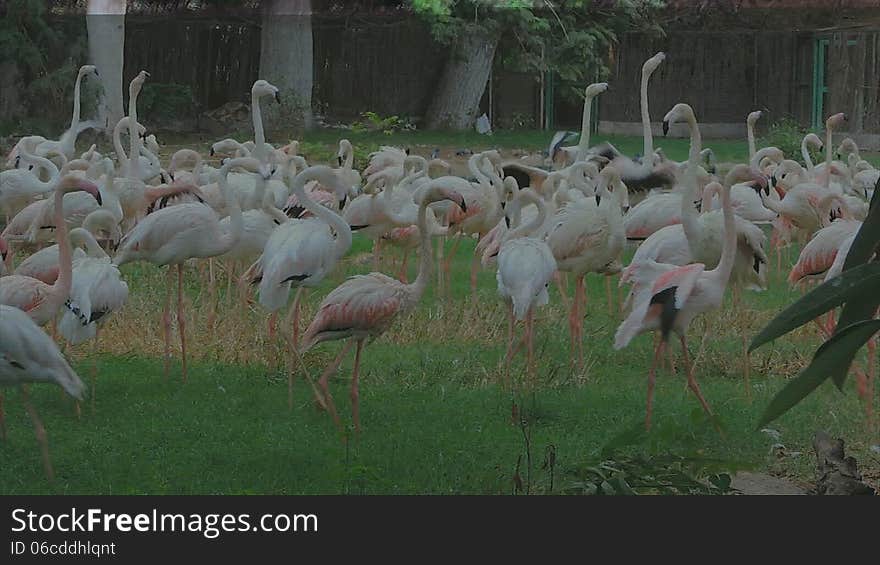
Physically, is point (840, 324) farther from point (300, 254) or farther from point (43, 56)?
point (43, 56)

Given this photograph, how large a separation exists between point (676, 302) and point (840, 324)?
8.73 ft

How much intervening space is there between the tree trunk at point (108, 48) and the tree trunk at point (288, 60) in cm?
184

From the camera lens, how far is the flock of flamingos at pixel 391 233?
4.95 m

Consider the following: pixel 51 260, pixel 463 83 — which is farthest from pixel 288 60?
pixel 51 260

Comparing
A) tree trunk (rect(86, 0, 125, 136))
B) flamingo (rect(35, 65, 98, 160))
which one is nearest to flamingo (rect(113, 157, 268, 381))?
flamingo (rect(35, 65, 98, 160))

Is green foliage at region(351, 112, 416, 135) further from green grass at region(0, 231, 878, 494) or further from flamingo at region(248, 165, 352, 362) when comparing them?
flamingo at region(248, 165, 352, 362)

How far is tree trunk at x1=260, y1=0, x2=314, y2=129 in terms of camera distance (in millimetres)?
16297

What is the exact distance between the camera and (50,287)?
484 cm

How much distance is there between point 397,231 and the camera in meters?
7.80

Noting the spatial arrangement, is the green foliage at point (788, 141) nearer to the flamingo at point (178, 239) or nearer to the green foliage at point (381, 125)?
the green foliage at point (381, 125)

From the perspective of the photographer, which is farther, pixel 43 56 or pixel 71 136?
pixel 43 56

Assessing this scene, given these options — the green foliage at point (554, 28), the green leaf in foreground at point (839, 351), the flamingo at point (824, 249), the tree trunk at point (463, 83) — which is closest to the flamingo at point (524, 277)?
the flamingo at point (824, 249)

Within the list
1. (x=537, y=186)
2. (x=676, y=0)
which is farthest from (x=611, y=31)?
(x=537, y=186)
